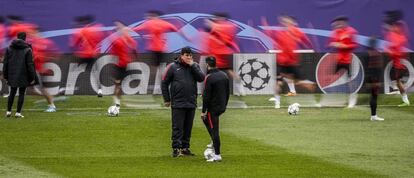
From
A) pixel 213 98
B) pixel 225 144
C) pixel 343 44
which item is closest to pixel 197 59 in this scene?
pixel 343 44

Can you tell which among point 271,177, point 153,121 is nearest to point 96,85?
point 153,121

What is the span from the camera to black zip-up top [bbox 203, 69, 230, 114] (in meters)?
17.6

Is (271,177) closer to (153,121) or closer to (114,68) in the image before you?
(153,121)

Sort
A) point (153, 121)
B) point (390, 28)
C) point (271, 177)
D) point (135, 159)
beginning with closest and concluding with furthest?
point (271, 177) → point (135, 159) → point (153, 121) → point (390, 28)

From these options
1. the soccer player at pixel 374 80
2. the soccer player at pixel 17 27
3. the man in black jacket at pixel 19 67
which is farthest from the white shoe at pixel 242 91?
the man in black jacket at pixel 19 67

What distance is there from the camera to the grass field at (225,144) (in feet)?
54.4

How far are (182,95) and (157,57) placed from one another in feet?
40.2

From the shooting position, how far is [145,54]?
31531 millimetres

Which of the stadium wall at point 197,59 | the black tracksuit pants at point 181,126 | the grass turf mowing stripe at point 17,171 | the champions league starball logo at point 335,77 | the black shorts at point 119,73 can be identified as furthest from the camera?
the champions league starball logo at point 335,77

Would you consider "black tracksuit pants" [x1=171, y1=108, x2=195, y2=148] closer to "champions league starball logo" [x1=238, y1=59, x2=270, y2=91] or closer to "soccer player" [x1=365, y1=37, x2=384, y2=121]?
"soccer player" [x1=365, y1=37, x2=384, y2=121]

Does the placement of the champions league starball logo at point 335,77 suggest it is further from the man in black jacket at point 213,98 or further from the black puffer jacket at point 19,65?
the man in black jacket at point 213,98

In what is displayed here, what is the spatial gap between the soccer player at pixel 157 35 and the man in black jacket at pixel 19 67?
558cm

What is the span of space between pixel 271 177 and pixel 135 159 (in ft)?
10.4

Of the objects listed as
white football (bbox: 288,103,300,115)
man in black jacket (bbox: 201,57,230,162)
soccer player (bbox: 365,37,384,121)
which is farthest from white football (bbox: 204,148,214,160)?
white football (bbox: 288,103,300,115)
